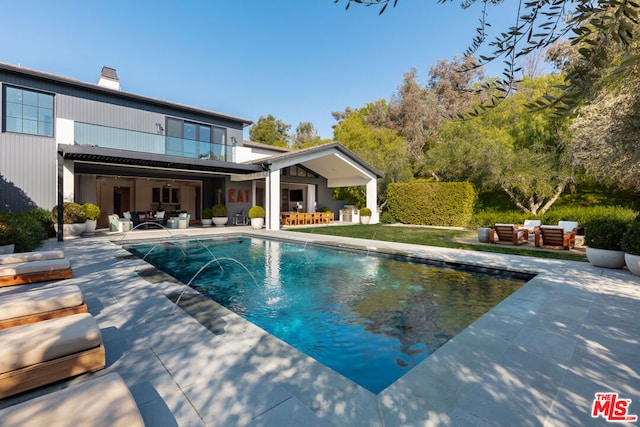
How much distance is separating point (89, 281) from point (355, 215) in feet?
58.3

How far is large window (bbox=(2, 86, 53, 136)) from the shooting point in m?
12.5

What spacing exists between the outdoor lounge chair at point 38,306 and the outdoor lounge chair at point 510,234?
1211cm

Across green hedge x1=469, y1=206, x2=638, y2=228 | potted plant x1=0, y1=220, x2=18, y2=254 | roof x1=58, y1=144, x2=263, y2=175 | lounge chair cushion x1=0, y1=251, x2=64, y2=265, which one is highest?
roof x1=58, y1=144, x2=263, y2=175

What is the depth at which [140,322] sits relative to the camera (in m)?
3.81

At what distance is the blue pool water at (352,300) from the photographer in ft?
12.1

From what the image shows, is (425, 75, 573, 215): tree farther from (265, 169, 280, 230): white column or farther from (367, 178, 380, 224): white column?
(265, 169, 280, 230): white column

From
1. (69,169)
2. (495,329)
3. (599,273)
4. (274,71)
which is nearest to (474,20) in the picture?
(495,329)

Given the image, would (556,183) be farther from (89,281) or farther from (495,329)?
(89,281)

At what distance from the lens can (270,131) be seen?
4650 centimetres

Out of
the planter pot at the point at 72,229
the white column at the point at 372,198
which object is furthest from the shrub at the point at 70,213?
the white column at the point at 372,198

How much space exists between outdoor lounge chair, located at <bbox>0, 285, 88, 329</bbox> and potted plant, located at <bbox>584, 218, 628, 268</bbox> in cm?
992

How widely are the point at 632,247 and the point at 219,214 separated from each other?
1726cm

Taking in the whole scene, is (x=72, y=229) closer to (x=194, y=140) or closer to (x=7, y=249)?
(x=7, y=249)

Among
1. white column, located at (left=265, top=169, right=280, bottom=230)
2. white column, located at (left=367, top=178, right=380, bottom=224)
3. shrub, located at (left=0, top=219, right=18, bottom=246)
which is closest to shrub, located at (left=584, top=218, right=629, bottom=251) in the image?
white column, located at (left=265, top=169, right=280, bottom=230)
